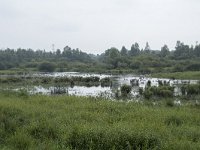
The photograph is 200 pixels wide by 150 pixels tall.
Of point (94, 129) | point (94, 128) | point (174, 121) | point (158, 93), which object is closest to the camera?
point (94, 129)

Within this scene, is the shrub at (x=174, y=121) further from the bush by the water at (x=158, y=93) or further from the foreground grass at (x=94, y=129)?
the bush by the water at (x=158, y=93)

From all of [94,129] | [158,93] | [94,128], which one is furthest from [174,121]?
[158,93]

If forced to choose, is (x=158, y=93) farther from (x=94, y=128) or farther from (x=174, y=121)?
(x=94, y=128)

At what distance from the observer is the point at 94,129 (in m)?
13.0

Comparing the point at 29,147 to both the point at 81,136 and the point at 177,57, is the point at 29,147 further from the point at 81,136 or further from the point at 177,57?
the point at 177,57

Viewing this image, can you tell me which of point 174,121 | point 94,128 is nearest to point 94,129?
point 94,128

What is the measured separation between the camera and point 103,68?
102812 mm

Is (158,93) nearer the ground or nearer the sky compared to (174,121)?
nearer the sky

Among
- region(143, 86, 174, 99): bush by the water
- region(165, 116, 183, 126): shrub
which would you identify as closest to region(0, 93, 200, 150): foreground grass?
region(165, 116, 183, 126): shrub

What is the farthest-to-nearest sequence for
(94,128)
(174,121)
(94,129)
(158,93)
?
(158,93) → (174,121) → (94,128) → (94,129)

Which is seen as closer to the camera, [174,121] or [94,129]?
[94,129]

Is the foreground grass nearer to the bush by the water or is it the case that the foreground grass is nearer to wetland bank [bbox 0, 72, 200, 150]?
wetland bank [bbox 0, 72, 200, 150]

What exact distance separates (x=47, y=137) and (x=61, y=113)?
4.05m

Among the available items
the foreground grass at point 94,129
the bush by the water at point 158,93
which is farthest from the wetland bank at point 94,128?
the bush by the water at point 158,93
